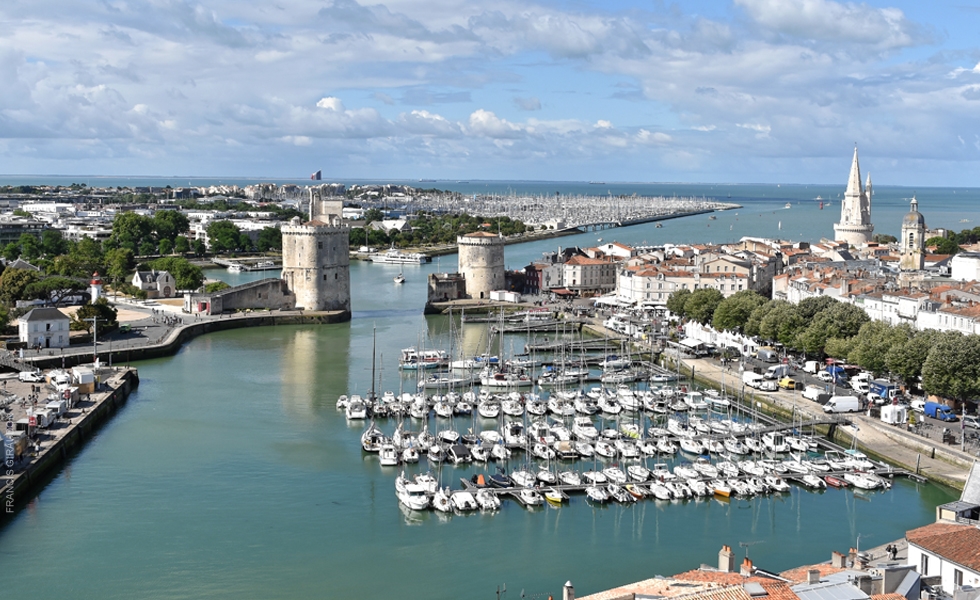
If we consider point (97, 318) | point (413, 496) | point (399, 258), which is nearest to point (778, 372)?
point (413, 496)

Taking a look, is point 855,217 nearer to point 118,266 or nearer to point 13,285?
point 118,266

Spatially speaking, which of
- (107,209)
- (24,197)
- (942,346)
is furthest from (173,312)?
(24,197)

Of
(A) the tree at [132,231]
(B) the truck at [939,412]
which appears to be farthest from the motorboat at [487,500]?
(A) the tree at [132,231]

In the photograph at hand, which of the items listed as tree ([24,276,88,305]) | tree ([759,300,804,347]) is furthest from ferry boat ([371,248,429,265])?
tree ([759,300,804,347])

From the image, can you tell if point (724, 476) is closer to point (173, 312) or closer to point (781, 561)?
point (781, 561)

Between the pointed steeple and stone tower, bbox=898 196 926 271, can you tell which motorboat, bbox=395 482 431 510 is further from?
the pointed steeple

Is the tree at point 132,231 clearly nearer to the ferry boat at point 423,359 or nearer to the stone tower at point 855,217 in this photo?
the ferry boat at point 423,359
